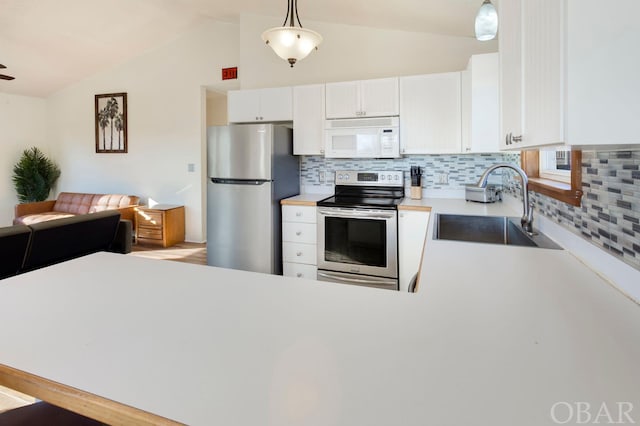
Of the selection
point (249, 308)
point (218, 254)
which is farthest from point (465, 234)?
point (218, 254)

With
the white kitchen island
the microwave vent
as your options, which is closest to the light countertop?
the microwave vent

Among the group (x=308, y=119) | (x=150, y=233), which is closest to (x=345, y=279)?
(x=308, y=119)

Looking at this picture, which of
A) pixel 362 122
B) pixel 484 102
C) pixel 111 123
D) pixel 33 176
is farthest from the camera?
pixel 33 176

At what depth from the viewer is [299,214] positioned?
10.6 feet

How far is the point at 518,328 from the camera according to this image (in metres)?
0.74

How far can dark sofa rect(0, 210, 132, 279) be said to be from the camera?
199cm

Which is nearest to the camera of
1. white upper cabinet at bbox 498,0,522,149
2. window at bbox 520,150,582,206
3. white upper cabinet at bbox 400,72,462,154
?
white upper cabinet at bbox 498,0,522,149

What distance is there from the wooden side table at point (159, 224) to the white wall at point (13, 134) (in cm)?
276

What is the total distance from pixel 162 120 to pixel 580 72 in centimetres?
558

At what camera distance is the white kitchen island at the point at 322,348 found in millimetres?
489

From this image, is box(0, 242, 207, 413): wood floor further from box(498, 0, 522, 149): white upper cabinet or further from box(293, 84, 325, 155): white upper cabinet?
box(498, 0, 522, 149): white upper cabinet

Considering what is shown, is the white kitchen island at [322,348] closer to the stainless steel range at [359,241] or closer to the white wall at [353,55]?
the stainless steel range at [359,241]

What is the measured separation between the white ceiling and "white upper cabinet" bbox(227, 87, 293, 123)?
33.7 inches

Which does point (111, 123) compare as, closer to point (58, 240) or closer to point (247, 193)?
point (247, 193)
